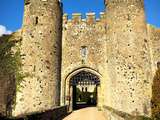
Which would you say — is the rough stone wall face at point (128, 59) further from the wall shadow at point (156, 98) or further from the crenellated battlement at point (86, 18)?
the crenellated battlement at point (86, 18)

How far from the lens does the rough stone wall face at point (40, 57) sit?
53.4 ft

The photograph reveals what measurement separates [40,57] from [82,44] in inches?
148

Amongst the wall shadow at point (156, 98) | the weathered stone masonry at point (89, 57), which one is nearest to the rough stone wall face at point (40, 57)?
the weathered stone masonry at point (89, 57)

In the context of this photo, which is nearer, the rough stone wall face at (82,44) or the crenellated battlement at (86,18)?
the rough stone wall face at (82,44)

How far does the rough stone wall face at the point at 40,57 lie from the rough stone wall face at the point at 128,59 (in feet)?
13.1

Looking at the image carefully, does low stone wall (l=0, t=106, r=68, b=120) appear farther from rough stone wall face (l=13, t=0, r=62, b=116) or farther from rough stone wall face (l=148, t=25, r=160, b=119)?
rough stone wall face (l=148, t=25, r=160, b=119)

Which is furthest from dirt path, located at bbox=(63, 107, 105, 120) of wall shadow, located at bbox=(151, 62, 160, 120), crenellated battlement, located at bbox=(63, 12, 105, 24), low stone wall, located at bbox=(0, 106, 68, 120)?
crenellated battlement, located at bbox=(63, 12, 105, 24)

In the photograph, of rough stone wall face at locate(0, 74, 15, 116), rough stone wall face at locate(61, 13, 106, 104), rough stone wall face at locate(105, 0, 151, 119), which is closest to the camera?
rough stone wall face at locate(105, 0, 151, 119)

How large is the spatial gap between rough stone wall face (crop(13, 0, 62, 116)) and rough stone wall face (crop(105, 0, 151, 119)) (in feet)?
13.1

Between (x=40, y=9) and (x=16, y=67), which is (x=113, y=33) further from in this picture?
(x=16, y=67)

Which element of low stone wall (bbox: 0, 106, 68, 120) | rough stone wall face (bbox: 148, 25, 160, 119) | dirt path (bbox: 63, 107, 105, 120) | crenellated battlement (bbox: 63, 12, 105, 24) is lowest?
dirt path (bbox: 63, 107, 105, 120)

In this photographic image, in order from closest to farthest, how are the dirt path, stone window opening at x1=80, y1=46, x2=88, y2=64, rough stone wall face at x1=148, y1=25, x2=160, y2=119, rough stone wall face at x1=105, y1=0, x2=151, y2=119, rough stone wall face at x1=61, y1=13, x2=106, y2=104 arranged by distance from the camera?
1. the dirt path
2. rough stone wall face at x1=105, y1=0, x2=151, y2=119
3. rough stone wall face at x1=148, y1=25, x2=160, y2=119
4. rough stone wall face at x1=61, y1=13, x2=106, y2=104
5. stone window opening at x1=80, y1=46, x2=88, y2=64

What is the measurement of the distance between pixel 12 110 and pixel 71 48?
6.38 m

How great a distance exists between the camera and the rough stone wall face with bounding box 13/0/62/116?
16.3 m
